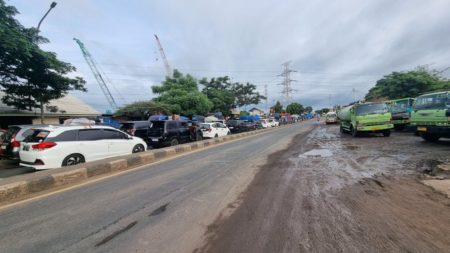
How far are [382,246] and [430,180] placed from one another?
3876mm

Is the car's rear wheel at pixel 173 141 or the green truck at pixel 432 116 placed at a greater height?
the green truck at pixel 432 116

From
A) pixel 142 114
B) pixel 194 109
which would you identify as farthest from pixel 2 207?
pixel 194 109

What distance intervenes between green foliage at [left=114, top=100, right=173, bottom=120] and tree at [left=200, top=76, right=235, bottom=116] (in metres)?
20.8

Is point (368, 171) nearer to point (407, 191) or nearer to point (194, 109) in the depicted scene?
point (407, 191)

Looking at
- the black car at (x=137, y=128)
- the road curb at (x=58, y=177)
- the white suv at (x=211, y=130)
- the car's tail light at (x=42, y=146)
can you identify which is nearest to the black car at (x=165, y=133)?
the black car at (x=137, y=128)

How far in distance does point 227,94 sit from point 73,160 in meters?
52.5

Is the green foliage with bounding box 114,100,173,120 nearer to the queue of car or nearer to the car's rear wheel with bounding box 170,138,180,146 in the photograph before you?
the car's rear wheel with bounding box 170,138,180,146

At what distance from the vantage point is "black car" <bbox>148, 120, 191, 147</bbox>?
16.9m

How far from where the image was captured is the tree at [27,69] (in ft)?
54.3

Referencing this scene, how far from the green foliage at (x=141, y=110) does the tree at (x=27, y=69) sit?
11.0 metres

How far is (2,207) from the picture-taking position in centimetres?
548

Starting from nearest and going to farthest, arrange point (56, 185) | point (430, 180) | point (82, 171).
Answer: point (430, 180) → point (56, 185) → point (82, 171)

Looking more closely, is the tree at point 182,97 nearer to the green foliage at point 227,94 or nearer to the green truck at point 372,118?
the green foliage at point 227,94

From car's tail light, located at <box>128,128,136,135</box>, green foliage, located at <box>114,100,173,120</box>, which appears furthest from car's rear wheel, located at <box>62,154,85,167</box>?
green foliage, located at <box>114,100,173,120</box>
